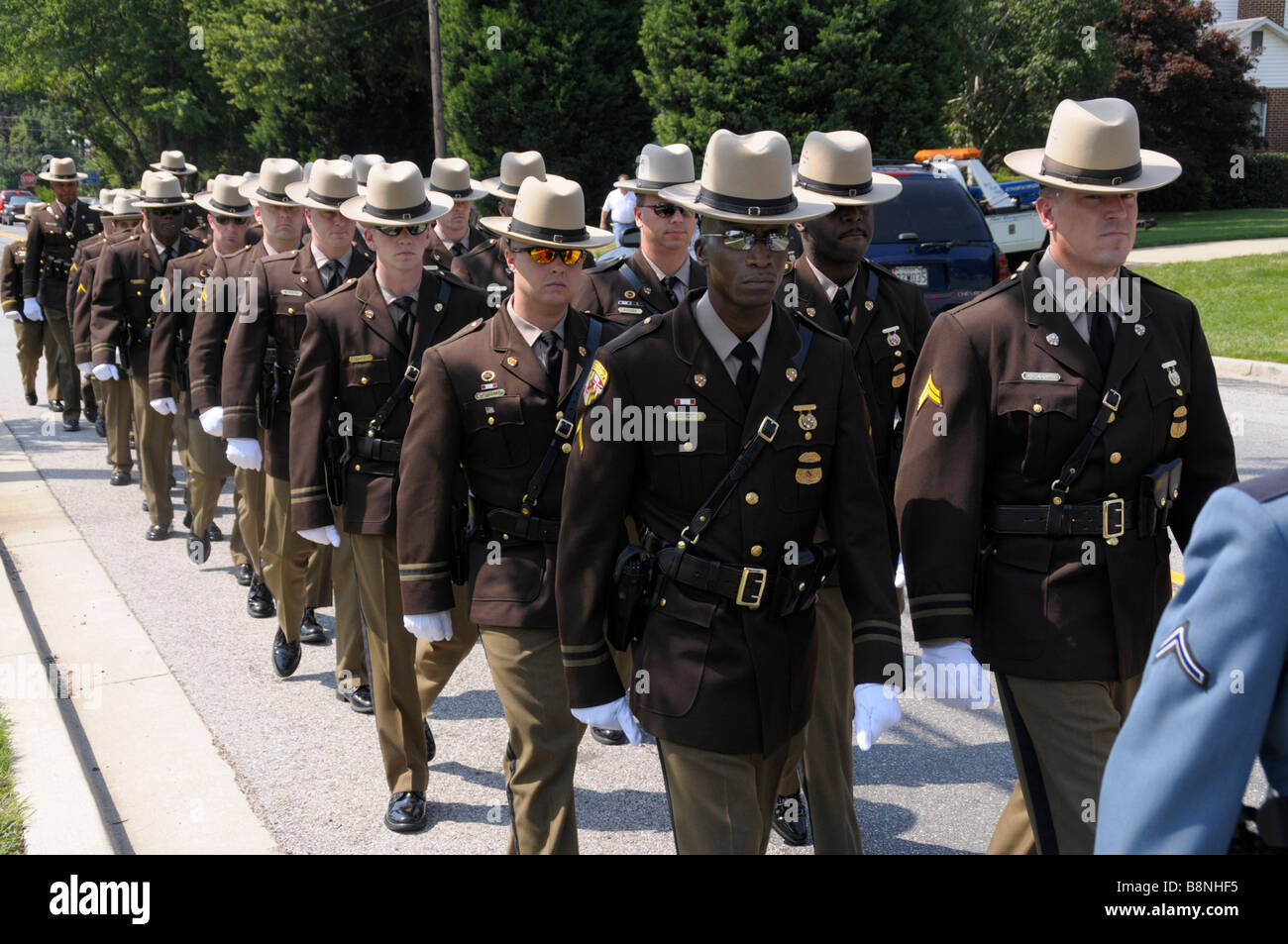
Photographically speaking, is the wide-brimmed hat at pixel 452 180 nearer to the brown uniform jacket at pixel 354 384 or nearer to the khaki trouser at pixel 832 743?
the brown uniform jacket at pixel 354 384

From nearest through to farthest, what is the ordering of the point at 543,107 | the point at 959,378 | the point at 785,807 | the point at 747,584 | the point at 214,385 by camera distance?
the point at 747,584 → the point at 959,378 → the point at 785,807 → the point at 214,385 → the point at 543,107

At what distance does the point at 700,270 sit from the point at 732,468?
3.44 meters

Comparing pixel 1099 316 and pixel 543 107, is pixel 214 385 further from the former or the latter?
pixel 543 107

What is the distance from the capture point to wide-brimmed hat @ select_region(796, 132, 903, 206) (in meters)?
5.50

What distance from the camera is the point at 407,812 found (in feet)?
17.8

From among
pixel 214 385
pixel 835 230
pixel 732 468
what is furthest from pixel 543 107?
pixel 732 468

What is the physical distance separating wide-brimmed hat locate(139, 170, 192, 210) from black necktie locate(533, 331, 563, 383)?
6353mm

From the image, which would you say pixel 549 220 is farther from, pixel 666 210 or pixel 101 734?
pixel 101 734

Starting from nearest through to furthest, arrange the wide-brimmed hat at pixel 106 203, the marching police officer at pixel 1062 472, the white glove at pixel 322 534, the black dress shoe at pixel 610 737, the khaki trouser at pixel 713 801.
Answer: the khaki trouser at pixel 713 801, the marching police officer at pixel 1062 472, the white glove at pixel 322 534, the black dress shoe at pixel 610 737, the wide-brimmed hat at pixel 106 203

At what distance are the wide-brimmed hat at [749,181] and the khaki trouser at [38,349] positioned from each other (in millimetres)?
12976

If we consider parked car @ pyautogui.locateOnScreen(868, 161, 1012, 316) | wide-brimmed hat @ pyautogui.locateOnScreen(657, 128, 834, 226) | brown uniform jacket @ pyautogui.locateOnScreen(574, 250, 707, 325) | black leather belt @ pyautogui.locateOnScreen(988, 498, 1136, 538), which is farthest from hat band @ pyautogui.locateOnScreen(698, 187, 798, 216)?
parked car @ pyautogui.locateOnScreen(868, 161, 1012, 316)

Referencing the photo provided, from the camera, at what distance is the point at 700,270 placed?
22.6 ft

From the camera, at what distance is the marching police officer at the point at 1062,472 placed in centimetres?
376

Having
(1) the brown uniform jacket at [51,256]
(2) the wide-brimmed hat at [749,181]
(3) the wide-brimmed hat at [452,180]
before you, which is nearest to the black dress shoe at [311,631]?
(3) the wide-brimmed hat at [452,180]
